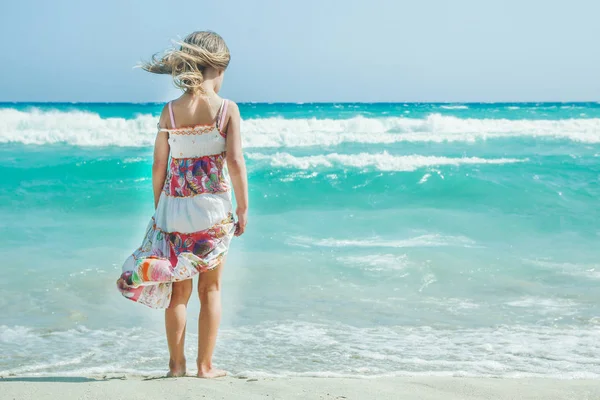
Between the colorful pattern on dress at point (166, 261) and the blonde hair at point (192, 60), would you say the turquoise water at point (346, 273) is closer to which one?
the colorful pattern on dress at point (166, 261)

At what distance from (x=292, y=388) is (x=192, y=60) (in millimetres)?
1613

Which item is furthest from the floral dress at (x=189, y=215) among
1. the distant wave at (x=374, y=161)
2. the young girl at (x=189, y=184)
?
the distant wave at (x=374, y=161)

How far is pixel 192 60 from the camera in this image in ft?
9.73

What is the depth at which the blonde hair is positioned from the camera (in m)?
2.96

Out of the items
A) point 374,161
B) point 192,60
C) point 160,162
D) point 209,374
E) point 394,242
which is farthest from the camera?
point 374,161

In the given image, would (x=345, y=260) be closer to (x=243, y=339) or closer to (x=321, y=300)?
(x=321, y=300)

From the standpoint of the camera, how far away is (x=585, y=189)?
1076 cm

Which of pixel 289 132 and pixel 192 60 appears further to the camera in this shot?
pixel 289 132

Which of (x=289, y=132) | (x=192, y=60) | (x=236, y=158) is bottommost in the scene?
(x=236, y=158)

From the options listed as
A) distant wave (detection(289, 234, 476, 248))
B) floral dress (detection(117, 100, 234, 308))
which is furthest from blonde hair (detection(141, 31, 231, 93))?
distant wave (detection(289, 234, 476, 248))

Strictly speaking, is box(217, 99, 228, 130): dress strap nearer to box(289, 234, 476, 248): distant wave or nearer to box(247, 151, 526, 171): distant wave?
box(289, 234, 476, 248): distant wave

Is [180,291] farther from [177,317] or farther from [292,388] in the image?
[292,388]

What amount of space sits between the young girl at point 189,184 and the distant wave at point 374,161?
33.3 ft

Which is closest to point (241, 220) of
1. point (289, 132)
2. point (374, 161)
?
point (374, 161)
